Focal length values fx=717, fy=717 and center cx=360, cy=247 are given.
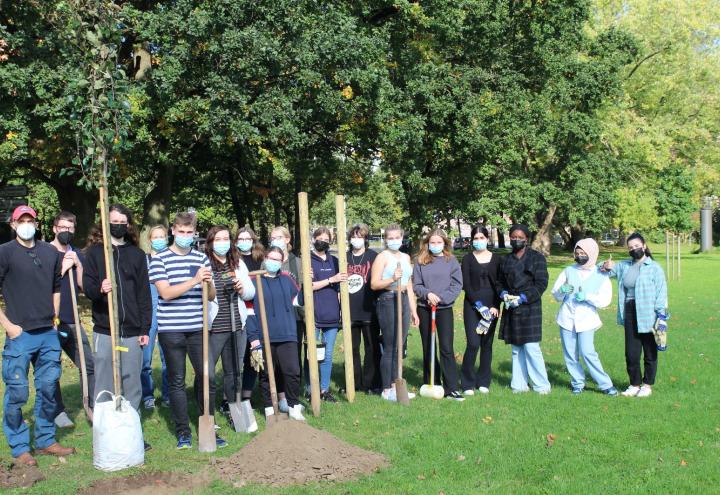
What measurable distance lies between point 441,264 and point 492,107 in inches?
774

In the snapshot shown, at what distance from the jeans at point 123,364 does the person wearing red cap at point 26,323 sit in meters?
0.37

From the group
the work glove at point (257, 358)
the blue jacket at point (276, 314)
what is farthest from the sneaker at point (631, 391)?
the work glove at point (257, 358)

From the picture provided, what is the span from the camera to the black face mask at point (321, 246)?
8.58m

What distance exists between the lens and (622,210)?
3247cm

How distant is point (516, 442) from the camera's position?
687cm

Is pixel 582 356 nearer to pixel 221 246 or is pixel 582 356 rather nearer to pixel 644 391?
pixel 644 391

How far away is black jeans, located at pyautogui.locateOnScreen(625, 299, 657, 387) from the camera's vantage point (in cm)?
872

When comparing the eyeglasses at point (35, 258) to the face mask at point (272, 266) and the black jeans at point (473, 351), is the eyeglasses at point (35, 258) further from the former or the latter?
the black jeans at point (473, 351)

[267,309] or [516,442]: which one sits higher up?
[267,309]

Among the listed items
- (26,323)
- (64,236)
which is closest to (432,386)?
(64,236)

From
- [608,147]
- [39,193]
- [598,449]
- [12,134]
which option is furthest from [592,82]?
[39,193]

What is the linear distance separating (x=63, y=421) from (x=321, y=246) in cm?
348

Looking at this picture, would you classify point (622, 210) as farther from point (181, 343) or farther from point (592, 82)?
point (181, 343)

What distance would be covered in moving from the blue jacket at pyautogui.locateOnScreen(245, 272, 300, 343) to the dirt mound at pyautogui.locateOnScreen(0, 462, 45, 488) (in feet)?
8.27
